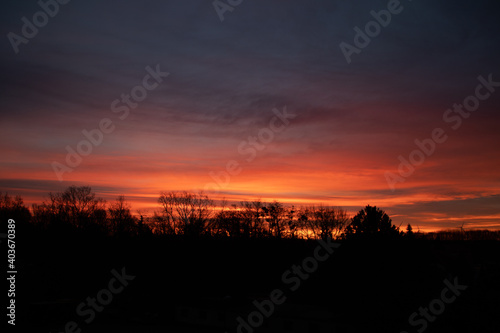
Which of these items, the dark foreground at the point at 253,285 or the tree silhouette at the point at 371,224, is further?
the tree silhouette at the point at 371,224

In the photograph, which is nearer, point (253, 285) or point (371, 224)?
point (371, 224)

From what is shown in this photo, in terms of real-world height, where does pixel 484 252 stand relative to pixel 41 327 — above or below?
above

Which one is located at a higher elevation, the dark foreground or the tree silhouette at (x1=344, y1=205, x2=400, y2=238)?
the tree silhouette at (x1=344, y1=205, x2=400, y2=238)

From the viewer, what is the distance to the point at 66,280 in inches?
1283

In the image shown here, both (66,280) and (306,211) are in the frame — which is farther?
(306,211)

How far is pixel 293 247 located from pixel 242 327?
13.8 metres

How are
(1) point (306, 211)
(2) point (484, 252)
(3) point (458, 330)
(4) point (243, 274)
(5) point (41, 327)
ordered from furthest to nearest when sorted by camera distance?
(1) point (306, 211)
(4) point (243, 274)
(2) point (484, 252)
(5) point (41, 327)
(3) point (458, 330)

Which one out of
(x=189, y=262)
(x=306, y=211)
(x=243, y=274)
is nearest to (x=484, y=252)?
(x=243, y=274)

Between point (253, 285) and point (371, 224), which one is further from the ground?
point (371, 224)

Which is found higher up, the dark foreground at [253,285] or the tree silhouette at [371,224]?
the tree silhouette at [371,224]

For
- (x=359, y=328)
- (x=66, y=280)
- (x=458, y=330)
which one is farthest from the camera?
(x=66, y=280)

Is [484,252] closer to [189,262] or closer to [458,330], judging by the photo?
[458,330]

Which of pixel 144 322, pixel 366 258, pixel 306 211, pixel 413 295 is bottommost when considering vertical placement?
pixel 144 322

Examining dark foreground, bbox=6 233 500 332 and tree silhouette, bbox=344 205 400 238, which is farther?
tree silhouette, bbox=344 205 400 238
